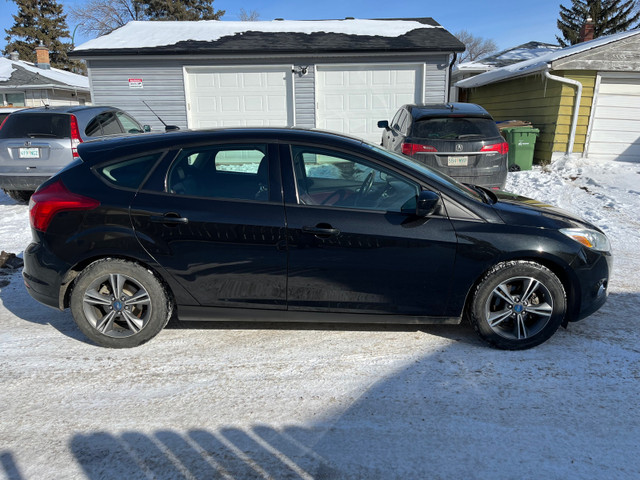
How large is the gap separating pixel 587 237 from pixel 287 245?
2.22 meters

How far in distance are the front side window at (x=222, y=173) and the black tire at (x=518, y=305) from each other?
1.76m

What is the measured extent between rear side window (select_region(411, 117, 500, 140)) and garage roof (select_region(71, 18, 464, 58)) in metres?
4.68

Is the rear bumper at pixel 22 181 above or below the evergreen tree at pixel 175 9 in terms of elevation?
below

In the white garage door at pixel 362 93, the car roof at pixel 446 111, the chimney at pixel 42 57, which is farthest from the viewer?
the chimney at pixel 42 57

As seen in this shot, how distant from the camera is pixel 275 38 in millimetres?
11867

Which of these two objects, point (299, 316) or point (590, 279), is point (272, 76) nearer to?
point (299, 316)

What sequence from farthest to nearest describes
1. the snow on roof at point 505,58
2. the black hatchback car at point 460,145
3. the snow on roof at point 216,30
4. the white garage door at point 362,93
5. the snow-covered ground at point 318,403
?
the snow on roof at point 505,58 < the snow on roof at point 216,30 < the white garage door at point 362,93 < the black hatchback car at point 460,145 < the snow-covered ground at point 318,403

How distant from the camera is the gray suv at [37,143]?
7156mm

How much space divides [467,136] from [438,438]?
570 cm

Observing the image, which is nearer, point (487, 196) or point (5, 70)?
point (487, 196)

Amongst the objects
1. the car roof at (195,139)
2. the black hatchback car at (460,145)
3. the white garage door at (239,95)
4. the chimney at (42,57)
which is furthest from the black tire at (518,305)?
the chimney at (42,57)

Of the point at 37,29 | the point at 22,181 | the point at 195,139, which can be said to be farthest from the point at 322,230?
the point at 37,29

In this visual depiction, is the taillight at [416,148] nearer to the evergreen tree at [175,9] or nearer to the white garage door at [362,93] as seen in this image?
the white garage door at [362,93]

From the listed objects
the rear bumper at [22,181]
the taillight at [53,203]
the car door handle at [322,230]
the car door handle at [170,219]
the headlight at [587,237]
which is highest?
the taillight at [53,203]
